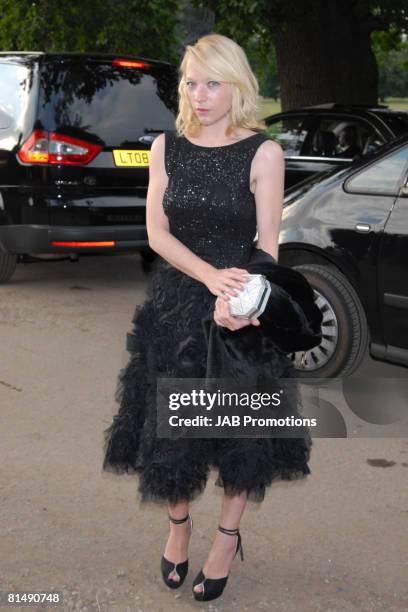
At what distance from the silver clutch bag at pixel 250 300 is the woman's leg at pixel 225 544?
0.74 metres

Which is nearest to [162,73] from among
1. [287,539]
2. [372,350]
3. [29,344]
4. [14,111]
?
[14,111]

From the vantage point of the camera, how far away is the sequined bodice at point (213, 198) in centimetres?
331

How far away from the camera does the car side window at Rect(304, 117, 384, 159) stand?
30.9 feet

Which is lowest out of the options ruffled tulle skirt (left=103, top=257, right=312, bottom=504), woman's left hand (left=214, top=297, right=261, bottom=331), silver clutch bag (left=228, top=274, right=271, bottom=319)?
ruffled tulle skirt (left=103, top=257, right=312, bottom=504)

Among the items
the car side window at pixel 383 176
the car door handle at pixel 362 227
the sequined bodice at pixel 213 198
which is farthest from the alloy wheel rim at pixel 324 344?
the sequined bodice at pixel 213 198

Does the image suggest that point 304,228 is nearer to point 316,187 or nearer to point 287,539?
point 316,187

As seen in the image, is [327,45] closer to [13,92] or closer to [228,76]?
[13,92]

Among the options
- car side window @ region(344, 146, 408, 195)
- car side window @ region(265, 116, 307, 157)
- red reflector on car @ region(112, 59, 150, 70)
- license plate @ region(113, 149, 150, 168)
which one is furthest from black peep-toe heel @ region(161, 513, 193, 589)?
car side window @ region(265, 116, 307, 157)

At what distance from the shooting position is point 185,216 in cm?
336

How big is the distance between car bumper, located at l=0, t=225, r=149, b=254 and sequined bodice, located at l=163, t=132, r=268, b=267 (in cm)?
487

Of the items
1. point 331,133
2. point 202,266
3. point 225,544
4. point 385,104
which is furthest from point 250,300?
point 385,104

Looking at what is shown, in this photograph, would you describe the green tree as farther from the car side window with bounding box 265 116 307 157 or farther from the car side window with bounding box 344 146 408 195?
the car side window with bounding box 344 146 408 195

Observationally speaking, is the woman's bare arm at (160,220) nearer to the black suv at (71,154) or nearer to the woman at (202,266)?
the woman at (202,266)

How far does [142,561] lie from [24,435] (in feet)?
5.12
